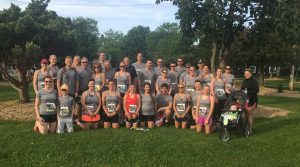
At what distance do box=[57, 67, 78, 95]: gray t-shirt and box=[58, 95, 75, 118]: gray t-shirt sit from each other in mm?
730

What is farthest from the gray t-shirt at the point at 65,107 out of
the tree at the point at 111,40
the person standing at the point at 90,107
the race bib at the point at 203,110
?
the tree at the point at 111,40

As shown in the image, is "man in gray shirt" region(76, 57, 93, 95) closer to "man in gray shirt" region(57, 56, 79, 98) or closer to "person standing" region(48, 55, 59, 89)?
"man in gray shirt" region(57, 56, 79, 98)

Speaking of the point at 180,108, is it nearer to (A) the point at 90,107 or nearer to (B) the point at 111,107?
(B) the point at 111,107

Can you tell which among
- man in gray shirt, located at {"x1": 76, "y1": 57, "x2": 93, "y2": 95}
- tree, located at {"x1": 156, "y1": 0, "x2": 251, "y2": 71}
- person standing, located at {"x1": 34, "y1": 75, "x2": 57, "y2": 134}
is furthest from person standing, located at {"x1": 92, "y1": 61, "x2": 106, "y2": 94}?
tree, located at {"x1": 156, "y1": 0, "x2": 251, "y2": 71}

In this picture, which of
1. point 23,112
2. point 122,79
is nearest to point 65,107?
point 122,79

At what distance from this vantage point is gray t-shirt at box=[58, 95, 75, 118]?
10398 millimetres

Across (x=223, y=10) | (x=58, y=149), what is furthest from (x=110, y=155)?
(x=223, y=10)

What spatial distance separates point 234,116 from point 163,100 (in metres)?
2.63

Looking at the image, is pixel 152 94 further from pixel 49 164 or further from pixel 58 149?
pixel 49 164

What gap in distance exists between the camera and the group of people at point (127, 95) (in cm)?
1042

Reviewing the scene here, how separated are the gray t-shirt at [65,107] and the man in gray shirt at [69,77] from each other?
459 millimetres

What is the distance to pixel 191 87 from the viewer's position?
12367 millimetres

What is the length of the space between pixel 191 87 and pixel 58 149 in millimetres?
5236

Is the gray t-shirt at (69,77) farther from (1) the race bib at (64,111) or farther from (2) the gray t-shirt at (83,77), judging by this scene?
Answer: (1) the race bib at (64,111)
